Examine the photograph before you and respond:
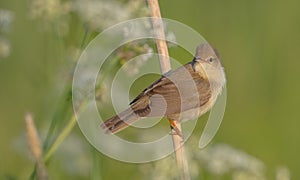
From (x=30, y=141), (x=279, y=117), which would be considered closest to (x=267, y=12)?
(x=279, y=117)

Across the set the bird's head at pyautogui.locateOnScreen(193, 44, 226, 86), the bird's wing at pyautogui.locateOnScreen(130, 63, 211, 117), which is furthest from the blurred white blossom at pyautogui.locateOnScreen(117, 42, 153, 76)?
the bird's head at pyautogui.locateOnScreen(193, 44, 226, 86)

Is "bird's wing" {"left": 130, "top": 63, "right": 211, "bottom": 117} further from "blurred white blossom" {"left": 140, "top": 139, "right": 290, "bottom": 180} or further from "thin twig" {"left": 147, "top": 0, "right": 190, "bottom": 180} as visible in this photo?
"blurred white blossom" {"left": 140, "top": 139, "right": 290, "bottom": 180}

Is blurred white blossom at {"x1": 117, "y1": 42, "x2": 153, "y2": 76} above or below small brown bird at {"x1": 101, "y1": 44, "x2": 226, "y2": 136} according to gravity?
above

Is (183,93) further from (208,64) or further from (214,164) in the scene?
(214,164)

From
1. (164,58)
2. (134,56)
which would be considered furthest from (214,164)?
(164,58)

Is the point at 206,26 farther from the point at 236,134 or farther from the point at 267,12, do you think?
the point at 236,134
